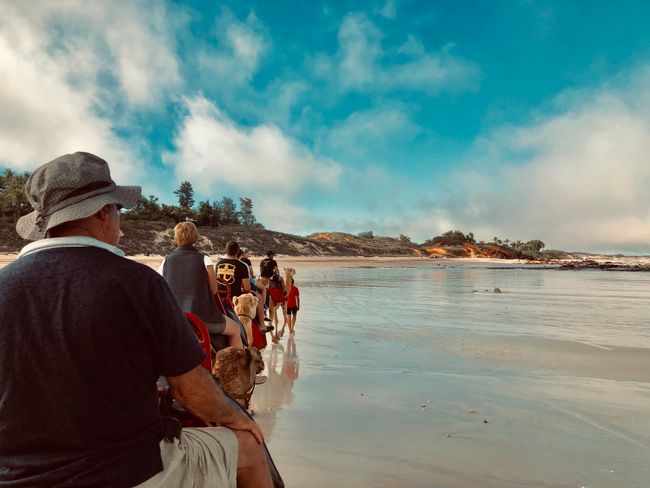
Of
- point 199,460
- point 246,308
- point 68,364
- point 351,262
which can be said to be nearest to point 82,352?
point 68,364

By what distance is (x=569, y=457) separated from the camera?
4.36 meters

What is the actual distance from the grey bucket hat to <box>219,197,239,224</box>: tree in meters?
79.7

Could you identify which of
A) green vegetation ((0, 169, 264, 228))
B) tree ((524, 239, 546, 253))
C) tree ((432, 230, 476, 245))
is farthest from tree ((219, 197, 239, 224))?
tree ((524, 239, 546, 253))

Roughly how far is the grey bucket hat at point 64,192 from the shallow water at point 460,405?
3005mm

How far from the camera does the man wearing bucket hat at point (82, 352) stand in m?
1.79

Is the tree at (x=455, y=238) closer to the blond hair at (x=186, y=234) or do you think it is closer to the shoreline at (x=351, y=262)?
the shoreline at (x=351, y=262)

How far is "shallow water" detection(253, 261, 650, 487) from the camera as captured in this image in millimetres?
4160

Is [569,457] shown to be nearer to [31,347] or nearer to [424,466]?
[424,466]

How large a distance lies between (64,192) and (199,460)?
1.37 metres

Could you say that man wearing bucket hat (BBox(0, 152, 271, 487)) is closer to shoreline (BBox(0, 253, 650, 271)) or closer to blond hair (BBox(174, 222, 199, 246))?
blond hair (BBox(174, 222, 199, 246))

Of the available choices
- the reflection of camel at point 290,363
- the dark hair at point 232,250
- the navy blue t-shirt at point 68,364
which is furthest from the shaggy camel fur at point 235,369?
the dark hair at point 232,250

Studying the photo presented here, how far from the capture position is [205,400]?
2209mm

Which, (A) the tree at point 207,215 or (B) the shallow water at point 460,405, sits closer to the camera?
(B) the shallow water at point 460,405

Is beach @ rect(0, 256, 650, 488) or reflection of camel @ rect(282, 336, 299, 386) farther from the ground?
beach @ rect(0, 256, 650, 488)
